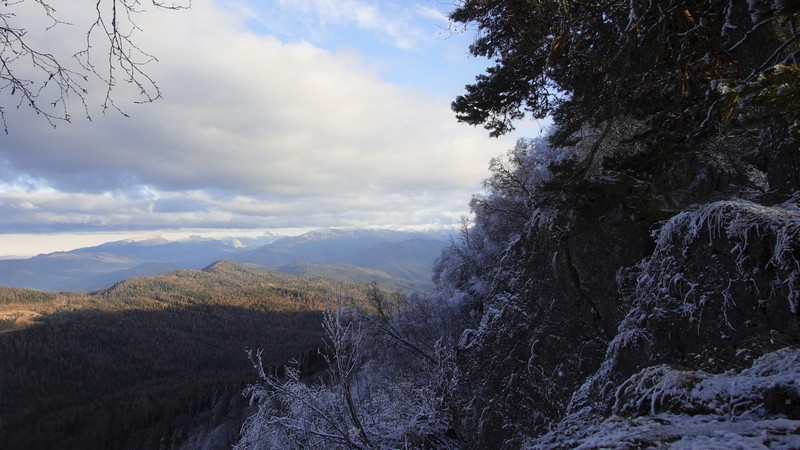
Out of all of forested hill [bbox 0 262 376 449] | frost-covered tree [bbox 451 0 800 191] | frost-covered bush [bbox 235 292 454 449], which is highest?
frost-covered tree [bbox 451 0 800 191]

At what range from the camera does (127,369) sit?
140875 mm

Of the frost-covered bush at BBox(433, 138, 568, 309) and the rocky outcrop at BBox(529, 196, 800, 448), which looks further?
the frost-covered bush at BBox(433, 138, 568, 309)

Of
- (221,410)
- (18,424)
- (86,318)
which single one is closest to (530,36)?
(221,410)

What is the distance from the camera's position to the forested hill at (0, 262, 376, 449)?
90.7 meters

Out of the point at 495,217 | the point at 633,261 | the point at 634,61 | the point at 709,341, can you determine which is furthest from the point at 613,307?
the point at 495,217

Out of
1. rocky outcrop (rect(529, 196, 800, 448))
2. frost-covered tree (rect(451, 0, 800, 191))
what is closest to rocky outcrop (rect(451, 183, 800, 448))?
rocky outcrop (rect(529, 196, 800, 448))

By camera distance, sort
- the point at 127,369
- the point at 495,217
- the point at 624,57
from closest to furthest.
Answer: the point at 624,57 < the point at 495,217 < the point at 127,369

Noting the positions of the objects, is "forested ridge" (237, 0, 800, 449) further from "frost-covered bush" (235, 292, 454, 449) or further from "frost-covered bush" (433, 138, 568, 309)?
"frost-covered bush" (433, 138, 568, 309)

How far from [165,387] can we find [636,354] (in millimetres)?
141896

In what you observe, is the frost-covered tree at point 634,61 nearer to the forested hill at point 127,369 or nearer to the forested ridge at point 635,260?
the forested ridge at point 635,260

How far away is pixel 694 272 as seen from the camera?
15.3ft

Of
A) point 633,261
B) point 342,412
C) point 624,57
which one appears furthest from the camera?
point 342,412

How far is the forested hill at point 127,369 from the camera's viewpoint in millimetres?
90688

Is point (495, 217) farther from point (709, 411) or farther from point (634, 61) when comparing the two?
point (709, 411)
